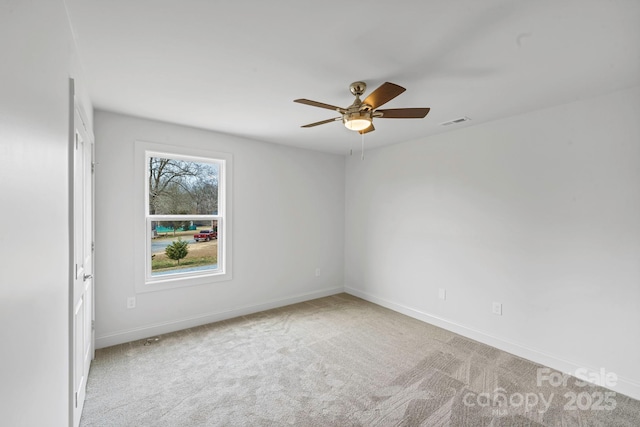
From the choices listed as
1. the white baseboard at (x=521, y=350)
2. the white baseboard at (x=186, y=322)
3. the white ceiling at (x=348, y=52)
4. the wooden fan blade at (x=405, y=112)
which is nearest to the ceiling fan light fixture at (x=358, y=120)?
the wooden fan blade at (x=405, y=112)

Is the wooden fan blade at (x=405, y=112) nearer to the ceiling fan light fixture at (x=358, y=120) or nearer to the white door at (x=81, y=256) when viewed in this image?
the ceiling fan light fixture at (x=358, y=120)

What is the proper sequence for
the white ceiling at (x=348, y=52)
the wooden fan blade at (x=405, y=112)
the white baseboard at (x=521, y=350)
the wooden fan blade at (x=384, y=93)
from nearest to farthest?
the white ceiling at (x=348, y=52) → the wooden fan blade at (x=384, y=93) → the wooden fan blade at (x=405, y=112) → the white baseboard at (x=521, y=350)

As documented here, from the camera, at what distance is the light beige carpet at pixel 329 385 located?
6.59ft

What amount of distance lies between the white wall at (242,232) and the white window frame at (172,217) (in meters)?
0.06

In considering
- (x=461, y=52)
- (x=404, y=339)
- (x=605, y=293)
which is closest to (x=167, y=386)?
(x=404, y=339)

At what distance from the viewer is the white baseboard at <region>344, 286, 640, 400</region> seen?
7.57ft

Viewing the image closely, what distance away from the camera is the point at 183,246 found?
3533 millimetres

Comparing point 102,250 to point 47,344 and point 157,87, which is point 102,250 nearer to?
point 157,87

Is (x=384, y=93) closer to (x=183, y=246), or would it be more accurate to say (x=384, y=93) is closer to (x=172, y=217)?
(x=172, y=217)

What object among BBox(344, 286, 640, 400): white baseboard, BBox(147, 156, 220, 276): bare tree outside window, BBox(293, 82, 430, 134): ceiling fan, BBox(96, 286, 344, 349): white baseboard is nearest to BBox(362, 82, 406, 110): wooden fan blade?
BBox(293, 82, 430, 134): ceiling fan

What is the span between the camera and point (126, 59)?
1.94m

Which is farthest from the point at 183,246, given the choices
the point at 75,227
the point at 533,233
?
the point at 533,233

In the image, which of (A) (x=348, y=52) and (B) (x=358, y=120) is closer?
(A) (x=348, y=52)

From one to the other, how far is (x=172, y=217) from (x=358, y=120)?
98.9 inches
